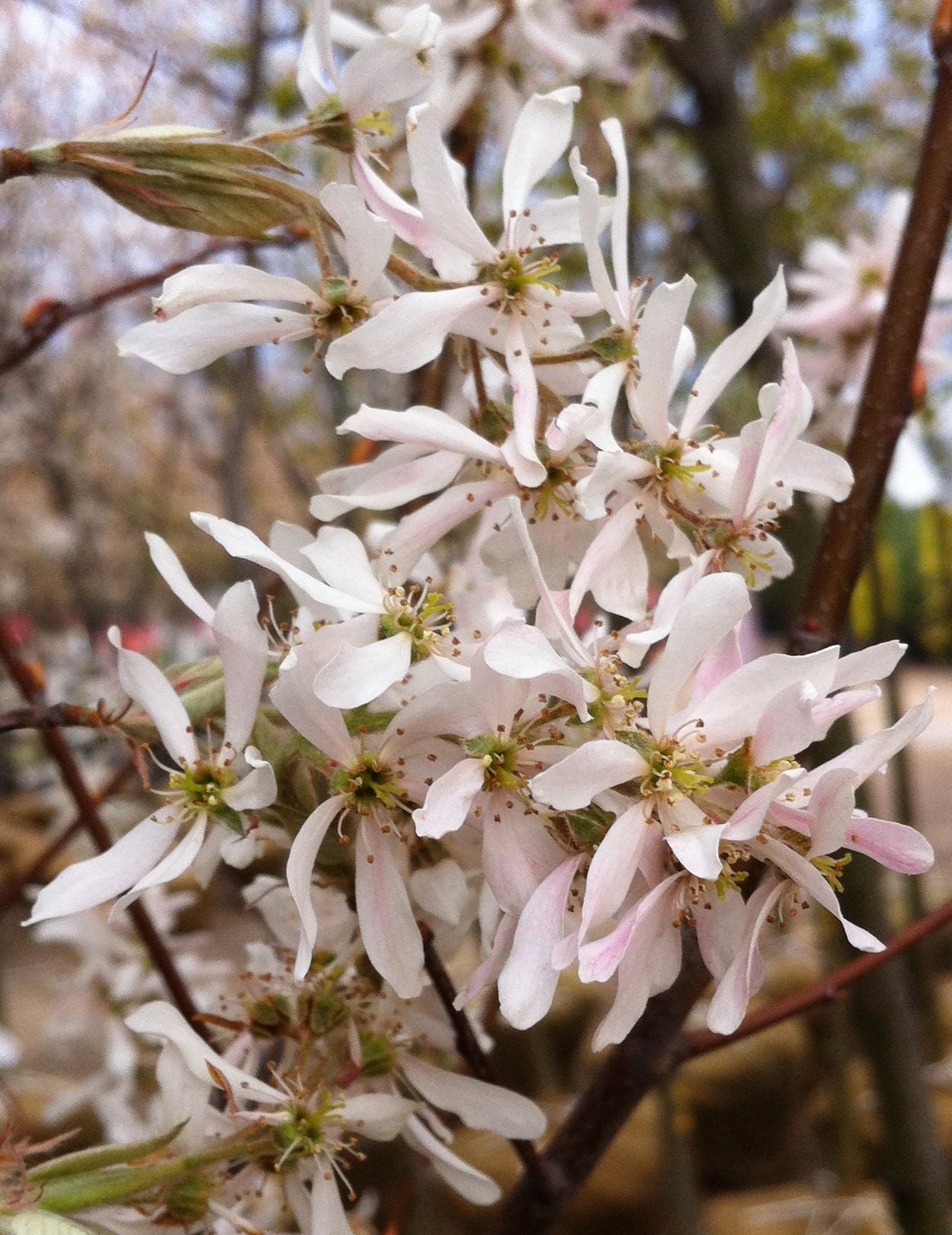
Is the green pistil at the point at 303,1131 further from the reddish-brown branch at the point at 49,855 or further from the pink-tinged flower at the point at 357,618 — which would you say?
the reddish-brown branch at the point at 49,855

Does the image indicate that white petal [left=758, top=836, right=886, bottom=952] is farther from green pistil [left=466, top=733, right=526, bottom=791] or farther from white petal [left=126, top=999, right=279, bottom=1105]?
white petal [left=126, top=999, right=279, bottom=1105]

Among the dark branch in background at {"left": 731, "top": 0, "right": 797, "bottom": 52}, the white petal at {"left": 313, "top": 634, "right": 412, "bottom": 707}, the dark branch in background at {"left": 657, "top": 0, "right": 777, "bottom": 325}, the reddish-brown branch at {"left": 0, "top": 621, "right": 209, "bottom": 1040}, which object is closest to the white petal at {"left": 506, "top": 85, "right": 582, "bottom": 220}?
the white petal at {"left": 313, "top": 634, "right": 412, "bottom": 707}

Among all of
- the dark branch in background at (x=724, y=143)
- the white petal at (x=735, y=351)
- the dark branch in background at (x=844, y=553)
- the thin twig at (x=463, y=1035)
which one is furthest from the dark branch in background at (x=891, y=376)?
the dark branch in background at (x=724, y=143)

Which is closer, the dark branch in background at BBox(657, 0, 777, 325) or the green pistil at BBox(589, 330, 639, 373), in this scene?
the green pistil at BBox(589, 330, 639, 373)

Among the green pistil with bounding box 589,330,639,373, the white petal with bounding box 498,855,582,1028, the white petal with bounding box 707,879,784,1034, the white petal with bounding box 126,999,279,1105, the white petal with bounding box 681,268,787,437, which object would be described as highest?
the green pistil with bounding box 589,330,639,373

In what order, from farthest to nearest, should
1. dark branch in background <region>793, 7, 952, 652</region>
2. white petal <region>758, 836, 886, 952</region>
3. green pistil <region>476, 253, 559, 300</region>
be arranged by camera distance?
1. dark branch in background <region>793, 7, 952, 652</region>
2. green pistil <region>476, 253, 559, 300</region>
3. white petal <region>758, 836, 886, 952</region>

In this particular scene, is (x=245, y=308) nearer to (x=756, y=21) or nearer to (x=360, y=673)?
(x=360, y=673)
